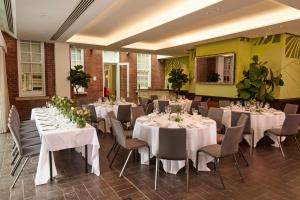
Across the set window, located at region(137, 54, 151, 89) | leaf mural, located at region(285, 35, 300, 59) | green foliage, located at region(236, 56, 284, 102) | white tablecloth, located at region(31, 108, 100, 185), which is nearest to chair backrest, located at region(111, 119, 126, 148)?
white tablecloth, located at region(31, 108, 100, 185)

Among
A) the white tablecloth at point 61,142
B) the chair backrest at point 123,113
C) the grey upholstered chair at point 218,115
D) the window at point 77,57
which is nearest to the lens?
the white tablecloth at point 61,142

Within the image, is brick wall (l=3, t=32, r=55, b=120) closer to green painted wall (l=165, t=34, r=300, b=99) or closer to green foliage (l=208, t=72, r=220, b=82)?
green foliage (l=208, t=72, r=220, b=82)

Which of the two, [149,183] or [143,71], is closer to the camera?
[149,183]

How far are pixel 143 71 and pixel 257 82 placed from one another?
782cm

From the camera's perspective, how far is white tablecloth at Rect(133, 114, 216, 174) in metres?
3.42

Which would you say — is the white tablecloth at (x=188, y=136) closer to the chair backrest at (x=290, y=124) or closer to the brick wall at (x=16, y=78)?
the chair backrest at (x=290, y=124)

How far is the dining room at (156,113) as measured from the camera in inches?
123

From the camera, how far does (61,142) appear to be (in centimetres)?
325

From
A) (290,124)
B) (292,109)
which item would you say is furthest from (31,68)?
(292,109)

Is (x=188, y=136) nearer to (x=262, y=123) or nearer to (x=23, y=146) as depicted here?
(x=262, y=123)

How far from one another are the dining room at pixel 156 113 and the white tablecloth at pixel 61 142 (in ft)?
0.05

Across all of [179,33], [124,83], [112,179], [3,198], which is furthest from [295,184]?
[124,83]

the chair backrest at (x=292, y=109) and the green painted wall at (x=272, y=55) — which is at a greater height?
the green painted wall at (x=272, y=55)

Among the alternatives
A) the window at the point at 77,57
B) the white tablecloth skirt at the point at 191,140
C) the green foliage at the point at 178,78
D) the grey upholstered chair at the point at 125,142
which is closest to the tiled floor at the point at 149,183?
the white tablecloth skirt at the point at 191,140
